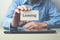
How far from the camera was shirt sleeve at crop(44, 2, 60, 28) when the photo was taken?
4.60 ft

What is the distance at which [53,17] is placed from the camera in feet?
4.60

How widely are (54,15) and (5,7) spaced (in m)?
0.52

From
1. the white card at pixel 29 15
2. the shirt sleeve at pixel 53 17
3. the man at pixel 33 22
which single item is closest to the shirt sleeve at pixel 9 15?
the man at pixel 33 22

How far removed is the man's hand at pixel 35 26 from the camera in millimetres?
1394

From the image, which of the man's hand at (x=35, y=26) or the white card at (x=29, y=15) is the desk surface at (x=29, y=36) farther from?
the white card at (x=29, y=15)

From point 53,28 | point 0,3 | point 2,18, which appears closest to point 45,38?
point 53,28

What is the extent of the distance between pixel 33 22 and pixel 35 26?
5cm

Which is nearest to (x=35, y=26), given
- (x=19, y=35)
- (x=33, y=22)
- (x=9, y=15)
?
(x=33, y=22)

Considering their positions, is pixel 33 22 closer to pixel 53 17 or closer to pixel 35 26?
pixel 35 26

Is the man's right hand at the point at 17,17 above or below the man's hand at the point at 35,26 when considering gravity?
above

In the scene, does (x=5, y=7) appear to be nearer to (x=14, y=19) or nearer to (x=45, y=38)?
(x=14, y=19)

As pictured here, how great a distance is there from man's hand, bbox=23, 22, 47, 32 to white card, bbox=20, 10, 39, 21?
0.06 metres

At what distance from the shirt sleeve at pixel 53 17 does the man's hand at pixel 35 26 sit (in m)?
0.06

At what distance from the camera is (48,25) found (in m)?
1.41
